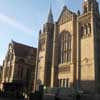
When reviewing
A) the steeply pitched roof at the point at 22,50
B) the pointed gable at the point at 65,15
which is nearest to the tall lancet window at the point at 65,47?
the pointed gable at the point at 65,15

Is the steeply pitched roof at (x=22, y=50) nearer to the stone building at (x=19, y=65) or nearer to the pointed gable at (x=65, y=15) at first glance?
the stone building at (x=19, y=65)

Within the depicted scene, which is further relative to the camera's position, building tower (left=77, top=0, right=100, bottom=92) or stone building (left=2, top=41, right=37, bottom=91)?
stone building (left=2, top=41, right=37, bottom=91)

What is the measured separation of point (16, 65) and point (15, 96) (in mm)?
18596

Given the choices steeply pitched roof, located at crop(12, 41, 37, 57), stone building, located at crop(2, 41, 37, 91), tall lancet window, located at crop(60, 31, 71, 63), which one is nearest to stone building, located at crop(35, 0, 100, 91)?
tall lancet window, located at crop(60, 31, 71, 63)

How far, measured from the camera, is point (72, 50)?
1642 inches

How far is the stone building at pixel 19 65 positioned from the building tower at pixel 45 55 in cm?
862

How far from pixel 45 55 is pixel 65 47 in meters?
7.22

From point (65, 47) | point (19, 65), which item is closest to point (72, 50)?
point (65, 47)

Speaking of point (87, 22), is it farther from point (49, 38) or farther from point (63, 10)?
point (49, 38)

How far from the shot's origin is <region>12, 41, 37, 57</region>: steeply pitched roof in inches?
2474

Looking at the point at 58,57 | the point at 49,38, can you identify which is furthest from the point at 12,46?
the point at 58,57

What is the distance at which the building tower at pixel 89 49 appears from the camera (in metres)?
35.9

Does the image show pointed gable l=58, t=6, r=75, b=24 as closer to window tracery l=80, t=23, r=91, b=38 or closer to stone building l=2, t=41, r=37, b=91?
window tracery l=80, t=23, r=91, b=38

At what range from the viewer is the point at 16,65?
59344 mm
